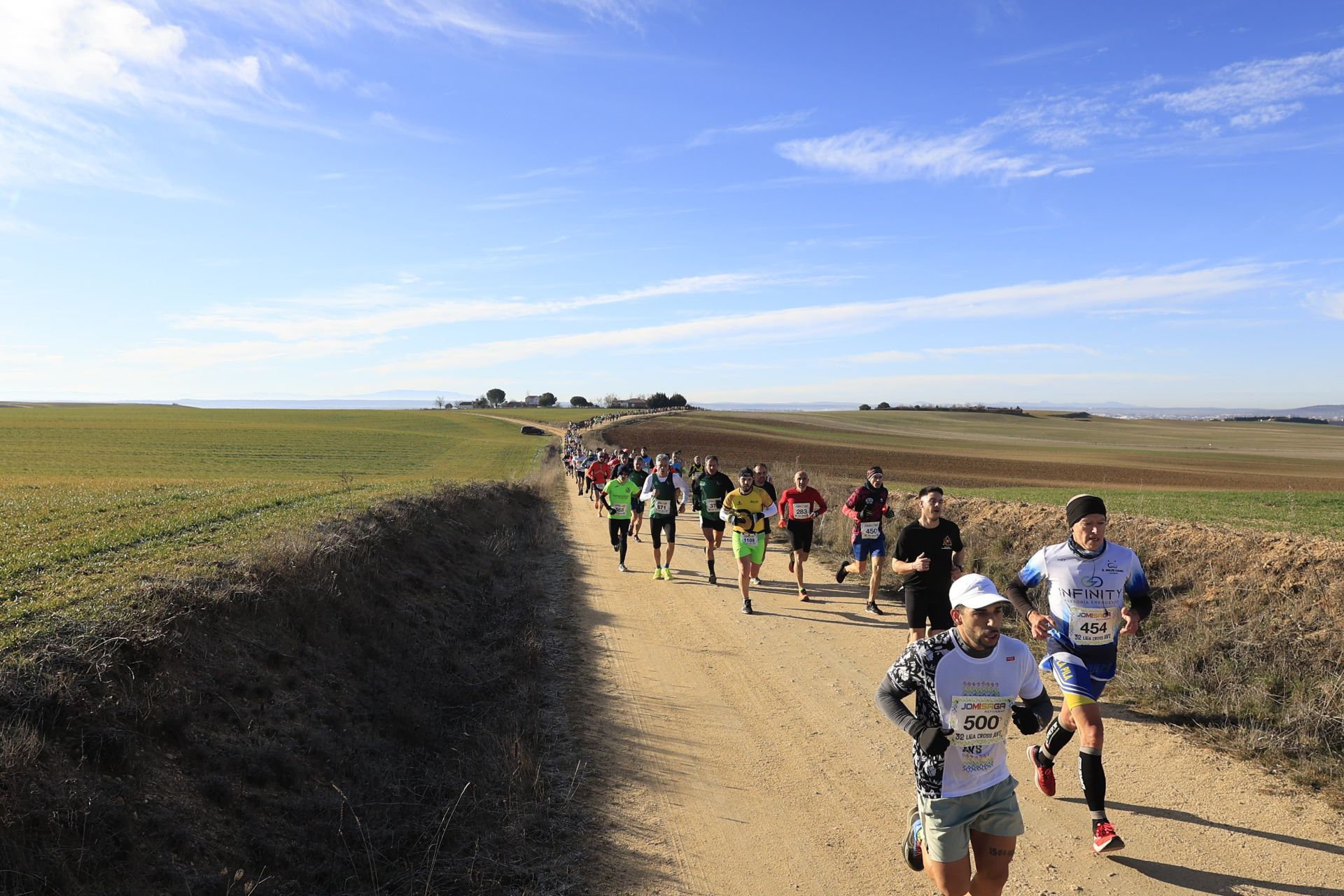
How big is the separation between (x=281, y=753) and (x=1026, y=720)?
484cm

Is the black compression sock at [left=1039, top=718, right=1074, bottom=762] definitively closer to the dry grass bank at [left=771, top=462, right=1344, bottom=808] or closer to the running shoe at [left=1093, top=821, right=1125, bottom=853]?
the running shoe at [left=1093, top=821, right=1125, bottom=853]

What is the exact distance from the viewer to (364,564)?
959 cm

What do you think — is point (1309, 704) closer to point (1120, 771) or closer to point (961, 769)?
point (1120, 771)

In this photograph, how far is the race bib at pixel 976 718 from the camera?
3568mm

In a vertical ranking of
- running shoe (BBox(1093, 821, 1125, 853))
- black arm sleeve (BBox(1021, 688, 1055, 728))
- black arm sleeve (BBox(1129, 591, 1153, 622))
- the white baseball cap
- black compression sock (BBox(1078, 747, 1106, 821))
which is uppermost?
the white baseball cap

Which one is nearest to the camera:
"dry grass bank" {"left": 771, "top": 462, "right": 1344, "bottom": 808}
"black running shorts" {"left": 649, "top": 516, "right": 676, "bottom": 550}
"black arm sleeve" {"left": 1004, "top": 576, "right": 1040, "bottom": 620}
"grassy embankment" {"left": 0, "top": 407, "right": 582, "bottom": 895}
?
"grassy embankment" {"left": 0, "top": 407, "right": 582, "bottom": 895}

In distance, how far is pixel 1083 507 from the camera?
17.0 ft

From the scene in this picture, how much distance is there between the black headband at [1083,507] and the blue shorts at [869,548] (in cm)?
532

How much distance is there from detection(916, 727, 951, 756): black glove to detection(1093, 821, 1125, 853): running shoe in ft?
6.69

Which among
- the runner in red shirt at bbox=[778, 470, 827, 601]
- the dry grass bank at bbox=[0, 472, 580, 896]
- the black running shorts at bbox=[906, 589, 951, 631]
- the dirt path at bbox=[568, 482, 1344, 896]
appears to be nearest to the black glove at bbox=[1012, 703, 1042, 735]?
the dirt path at bbox=[568, 482, 1344, 896]

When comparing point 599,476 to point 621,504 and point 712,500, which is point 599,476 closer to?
point 621,504

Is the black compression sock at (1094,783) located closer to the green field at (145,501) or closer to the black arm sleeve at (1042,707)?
the black arm sleeve at (1042,707)

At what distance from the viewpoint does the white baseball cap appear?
3420 millimetres

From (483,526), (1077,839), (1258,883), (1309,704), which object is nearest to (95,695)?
(1077,839)
